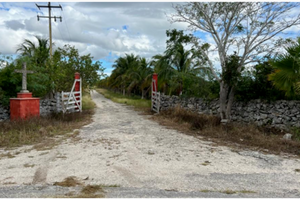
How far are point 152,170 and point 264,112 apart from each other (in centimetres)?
644

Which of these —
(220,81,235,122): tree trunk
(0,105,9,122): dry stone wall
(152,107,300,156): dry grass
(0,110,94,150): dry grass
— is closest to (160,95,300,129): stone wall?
(152,107,300,156): dry grass

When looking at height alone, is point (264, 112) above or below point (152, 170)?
above

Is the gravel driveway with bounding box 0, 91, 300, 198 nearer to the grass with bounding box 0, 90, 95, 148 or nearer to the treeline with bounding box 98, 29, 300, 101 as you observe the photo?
the grass with bounding box 0, 90, 95, 148

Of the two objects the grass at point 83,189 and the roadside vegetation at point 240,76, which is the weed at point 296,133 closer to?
the roadside vegetation at point 240,76

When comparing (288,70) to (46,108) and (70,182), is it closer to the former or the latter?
(70,182)

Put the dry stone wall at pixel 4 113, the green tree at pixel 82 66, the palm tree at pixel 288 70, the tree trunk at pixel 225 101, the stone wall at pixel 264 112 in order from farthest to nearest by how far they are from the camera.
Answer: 1. the green tree at pixel 82 66
2. the dry stone wall at pixel 4 113
3. the tree trunk at pixel 225 101
4. the stone wall at pixel 264 112
5. the palm tree at pixel 288 70

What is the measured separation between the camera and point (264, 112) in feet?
30.8

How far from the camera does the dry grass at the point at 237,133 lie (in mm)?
6828

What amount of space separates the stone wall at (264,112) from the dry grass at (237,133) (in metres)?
0.39

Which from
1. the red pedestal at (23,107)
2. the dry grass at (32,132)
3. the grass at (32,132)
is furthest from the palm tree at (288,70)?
the red pedestal at (23,107)

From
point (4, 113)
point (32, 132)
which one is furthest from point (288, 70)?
point (4, 113)

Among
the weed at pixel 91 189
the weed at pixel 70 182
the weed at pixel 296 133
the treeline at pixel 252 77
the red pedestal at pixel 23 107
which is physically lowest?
the weed at pixel 70 182

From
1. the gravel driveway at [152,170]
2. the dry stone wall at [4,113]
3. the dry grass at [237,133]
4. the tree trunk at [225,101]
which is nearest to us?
the gravel driveway at [152,170]

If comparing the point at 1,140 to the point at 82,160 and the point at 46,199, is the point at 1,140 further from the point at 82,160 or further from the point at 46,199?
the point at 46,199
